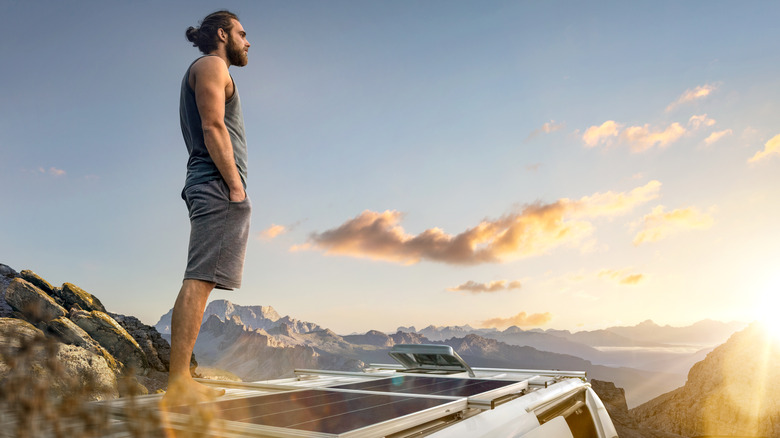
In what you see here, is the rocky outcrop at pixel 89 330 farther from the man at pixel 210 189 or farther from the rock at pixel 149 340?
the man at pixel 210 189

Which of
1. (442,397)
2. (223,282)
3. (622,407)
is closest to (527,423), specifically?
(442,397)

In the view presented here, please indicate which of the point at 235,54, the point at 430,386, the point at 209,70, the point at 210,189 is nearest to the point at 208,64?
the point at 209,70

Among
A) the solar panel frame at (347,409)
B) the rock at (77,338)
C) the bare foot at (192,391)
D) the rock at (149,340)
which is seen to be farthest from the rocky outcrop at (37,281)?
the solar panel frame at (347,409)

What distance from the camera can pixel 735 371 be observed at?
16.2m

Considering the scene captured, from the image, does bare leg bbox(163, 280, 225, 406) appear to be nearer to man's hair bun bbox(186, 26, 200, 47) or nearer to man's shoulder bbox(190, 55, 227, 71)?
man's shoulder bbox(190, 55, 227, 71)

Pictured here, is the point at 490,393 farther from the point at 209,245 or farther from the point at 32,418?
the point at 32,418

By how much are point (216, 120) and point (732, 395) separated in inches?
716

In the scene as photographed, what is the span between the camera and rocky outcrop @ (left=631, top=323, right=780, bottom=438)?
1488cm

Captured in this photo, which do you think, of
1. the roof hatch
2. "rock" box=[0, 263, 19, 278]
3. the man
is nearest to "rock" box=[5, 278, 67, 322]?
"rock" box=[0, 263, 19, 278]

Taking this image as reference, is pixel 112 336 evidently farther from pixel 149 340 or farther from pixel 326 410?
pixel 326 410

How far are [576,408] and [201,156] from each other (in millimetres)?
3854

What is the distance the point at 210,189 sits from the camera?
3.71 metres

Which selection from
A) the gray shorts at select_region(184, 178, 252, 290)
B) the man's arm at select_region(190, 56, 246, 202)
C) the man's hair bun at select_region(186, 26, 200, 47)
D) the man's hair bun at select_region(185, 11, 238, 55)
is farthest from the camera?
the man's hair bun at select_region(186, 26, 200, 47)

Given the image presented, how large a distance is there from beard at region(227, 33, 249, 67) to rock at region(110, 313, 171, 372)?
9.07m
